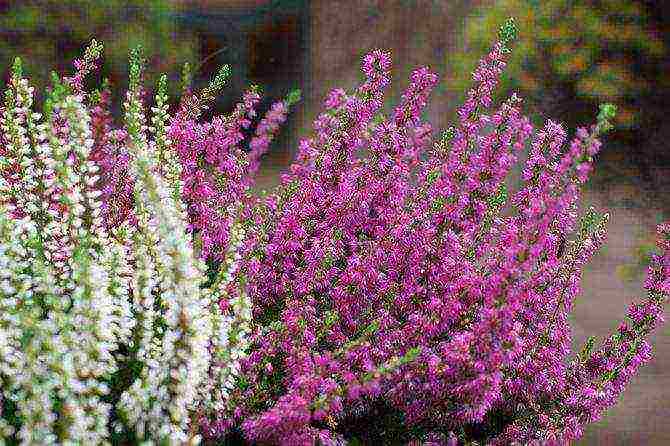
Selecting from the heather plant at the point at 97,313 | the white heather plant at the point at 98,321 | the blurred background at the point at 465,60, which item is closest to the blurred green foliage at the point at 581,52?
the blurred background at the point at 465,60

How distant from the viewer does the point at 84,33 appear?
5.96 meters

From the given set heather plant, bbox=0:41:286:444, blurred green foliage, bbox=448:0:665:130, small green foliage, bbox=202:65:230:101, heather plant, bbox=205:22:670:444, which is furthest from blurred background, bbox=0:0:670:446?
heather plant, bbox=0:41:286:444

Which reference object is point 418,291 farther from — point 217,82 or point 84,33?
point 84,33

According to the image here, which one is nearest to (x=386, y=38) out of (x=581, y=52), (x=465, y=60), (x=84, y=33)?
(x=465, y=60)

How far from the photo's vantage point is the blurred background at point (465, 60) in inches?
165

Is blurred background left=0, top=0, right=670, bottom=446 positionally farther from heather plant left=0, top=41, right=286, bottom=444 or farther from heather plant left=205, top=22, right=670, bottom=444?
heather plant left=0, top=41, right=286, bottom=444

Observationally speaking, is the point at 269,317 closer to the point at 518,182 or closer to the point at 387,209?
the point at 387,209

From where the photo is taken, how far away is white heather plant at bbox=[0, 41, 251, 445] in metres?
1.56

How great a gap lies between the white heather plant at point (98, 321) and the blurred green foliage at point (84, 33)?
4127mm

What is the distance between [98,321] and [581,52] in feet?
11.3

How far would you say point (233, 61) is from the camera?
679 centimetres

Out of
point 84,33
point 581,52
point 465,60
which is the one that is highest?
point 581,52

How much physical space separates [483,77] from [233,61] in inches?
189

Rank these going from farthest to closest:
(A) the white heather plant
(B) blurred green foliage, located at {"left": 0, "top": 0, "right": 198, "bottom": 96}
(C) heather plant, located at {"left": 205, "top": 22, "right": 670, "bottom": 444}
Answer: (B) blurred green foliage, located at {"left": 0, "top": 0, "right": 198, "bottom": 96} < (C) heather plant, located at {"left": 205, "top": 22, "right": 670, "bottom": 444} < (A) the white heather plant
